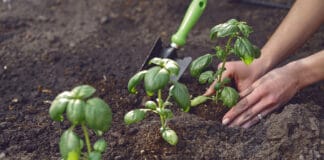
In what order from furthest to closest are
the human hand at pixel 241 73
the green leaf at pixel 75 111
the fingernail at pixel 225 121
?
the human hand at pixel 241 73 → the fingernail at pixel 225 121 → the green leaf at pixel 75 111

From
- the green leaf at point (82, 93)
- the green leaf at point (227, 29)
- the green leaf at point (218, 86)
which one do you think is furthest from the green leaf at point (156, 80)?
the green leaf at point (218, 86)

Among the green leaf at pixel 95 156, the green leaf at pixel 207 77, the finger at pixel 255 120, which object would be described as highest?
the green leaf at pixel 95 156

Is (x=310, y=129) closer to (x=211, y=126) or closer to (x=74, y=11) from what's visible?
(x=211, y=126)

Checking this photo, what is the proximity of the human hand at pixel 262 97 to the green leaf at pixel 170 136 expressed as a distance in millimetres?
333

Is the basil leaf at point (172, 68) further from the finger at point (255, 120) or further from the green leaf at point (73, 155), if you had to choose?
the finger at point (255, 120)

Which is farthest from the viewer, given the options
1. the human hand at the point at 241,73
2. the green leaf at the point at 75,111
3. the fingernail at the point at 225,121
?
the human hand at the point at 241,73

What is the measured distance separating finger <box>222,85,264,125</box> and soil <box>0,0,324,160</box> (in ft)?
0.19

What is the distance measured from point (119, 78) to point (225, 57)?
69cm

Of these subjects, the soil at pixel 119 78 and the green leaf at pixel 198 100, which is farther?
the green leaf at pixel 198 100

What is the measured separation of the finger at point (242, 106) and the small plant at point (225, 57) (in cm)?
7

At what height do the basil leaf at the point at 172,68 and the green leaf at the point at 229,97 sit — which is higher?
the basil leaf at the point at 172,68

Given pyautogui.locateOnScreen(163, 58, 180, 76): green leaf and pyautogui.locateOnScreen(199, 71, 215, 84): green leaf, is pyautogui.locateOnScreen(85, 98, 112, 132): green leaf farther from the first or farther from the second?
pyautogui.locateOnScreen(199, 71, 215, 84): green leaf

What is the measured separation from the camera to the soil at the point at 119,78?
1964 millimetres

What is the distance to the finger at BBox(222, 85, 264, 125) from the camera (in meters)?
2.11
